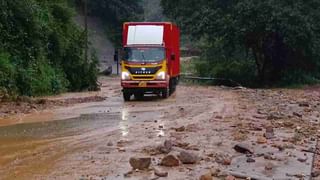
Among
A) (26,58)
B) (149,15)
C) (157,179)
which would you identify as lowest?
(157,179)

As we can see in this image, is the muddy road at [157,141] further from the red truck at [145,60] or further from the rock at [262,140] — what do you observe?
the red truck at [145,60]

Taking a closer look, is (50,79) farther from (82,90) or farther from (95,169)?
(95,169)

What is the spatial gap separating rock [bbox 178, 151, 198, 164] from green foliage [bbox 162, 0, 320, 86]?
29.7 metres

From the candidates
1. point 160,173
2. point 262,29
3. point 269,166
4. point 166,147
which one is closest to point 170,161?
point 160,173

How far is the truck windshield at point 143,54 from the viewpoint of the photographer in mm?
29172

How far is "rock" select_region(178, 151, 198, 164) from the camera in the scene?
12.1 meters

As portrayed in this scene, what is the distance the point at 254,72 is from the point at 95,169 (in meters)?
40.4

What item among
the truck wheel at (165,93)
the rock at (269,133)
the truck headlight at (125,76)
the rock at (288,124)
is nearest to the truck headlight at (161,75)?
the truck wheel at (165,93)

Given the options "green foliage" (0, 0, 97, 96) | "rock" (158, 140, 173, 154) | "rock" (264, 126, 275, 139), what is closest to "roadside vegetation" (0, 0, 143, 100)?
"green foliage" (0, 0, 97, 96)

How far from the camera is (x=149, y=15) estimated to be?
114500 mm

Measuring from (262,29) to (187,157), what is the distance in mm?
31378

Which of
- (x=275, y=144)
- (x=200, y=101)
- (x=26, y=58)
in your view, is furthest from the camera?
(x=26, y=58)

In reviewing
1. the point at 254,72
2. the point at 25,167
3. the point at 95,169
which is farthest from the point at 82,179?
the point at 254,72

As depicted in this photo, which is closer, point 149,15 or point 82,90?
point 82,90
